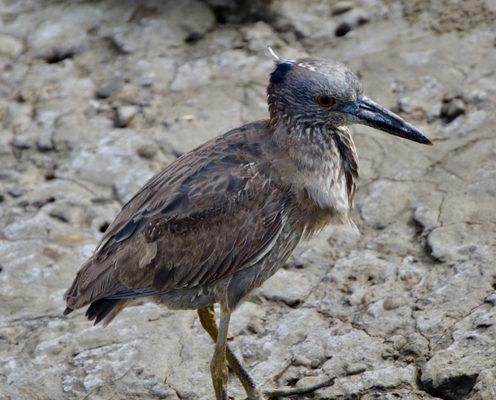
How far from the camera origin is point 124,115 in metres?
7.19

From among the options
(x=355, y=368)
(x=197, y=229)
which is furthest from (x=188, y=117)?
(x=355, y=368)

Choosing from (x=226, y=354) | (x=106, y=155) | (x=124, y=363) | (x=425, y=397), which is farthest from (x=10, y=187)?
(x=425, y=397)

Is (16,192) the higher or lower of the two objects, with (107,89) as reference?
lower

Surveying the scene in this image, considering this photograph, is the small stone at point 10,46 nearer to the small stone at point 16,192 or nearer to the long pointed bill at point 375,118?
the small stone at point 16,192

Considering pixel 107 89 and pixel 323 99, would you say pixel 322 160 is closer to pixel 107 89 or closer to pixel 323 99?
pixel 323 99

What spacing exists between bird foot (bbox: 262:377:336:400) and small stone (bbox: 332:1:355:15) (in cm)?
375

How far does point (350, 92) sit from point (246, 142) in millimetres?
582

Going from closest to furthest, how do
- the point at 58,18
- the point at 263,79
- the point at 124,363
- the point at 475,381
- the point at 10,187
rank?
the point at 475,381, the point at 124,363, the point at 10,187, the point at 263,79, the point at 58,18

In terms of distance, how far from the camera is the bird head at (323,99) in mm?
4879

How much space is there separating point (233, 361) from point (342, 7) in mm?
3702

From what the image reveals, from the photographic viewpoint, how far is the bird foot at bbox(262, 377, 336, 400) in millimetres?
4977

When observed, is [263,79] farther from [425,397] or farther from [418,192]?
[425,397]

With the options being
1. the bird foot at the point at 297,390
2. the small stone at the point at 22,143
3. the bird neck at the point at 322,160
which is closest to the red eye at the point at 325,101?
the bird neck at the point at 322,160

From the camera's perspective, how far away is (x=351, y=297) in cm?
553
